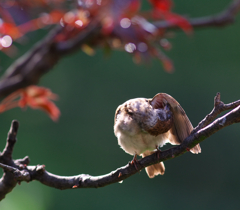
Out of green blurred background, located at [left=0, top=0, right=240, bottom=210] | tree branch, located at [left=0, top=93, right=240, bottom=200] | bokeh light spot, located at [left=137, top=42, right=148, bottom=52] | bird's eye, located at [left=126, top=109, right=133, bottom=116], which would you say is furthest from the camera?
green blurred background, located at [left=0, top=0, right=240, bottom=210]

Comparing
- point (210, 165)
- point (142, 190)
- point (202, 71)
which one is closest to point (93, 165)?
point (142, 190)

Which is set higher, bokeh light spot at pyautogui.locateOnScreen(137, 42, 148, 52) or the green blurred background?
the green blurred background

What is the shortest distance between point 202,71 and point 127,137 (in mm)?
4065

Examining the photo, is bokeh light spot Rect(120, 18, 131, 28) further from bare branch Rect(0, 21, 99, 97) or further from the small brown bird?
the small brown bird

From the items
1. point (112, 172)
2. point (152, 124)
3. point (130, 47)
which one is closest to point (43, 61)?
point (130, 47)

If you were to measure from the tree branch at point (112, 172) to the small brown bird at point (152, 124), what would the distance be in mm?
343

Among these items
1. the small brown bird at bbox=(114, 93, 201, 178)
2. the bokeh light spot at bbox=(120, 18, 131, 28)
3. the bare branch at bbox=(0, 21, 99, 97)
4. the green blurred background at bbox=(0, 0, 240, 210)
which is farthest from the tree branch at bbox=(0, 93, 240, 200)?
the green blurred background at bbox=(0, 0, 240, 210)

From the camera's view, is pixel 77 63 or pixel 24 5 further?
pixel 77 63

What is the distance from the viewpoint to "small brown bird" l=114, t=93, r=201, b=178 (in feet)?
5.59

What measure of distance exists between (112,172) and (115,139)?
13.4ft

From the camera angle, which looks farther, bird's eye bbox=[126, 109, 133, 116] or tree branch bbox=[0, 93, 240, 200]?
bird's eye bbox=[126, 109, 133, 116]

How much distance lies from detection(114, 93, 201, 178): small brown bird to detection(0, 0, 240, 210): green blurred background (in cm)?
297

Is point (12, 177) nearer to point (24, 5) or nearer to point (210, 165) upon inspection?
point (24, 5)

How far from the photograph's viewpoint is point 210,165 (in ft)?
17.2
